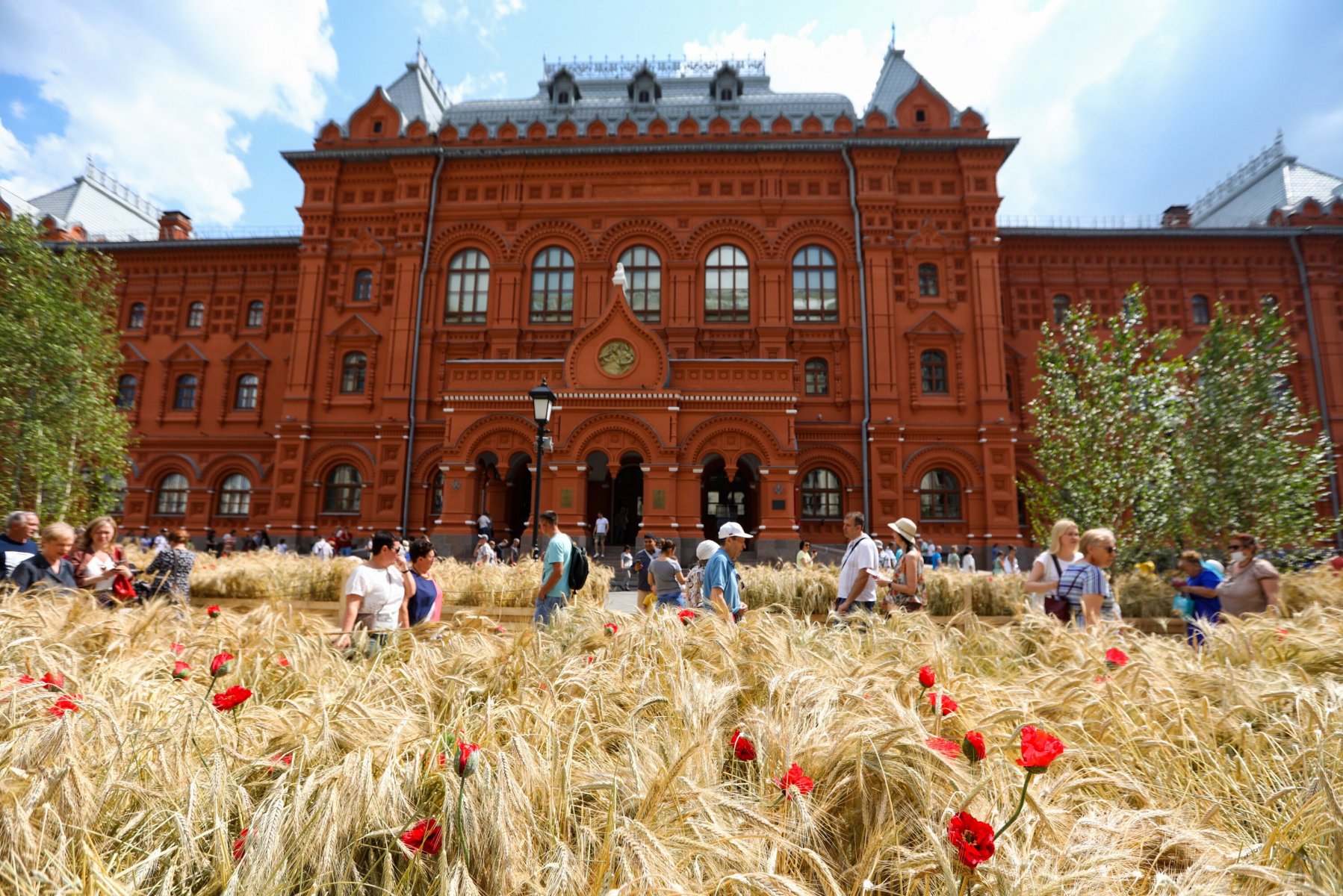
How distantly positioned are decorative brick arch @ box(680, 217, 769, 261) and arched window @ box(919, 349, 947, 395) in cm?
723

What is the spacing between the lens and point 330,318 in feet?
86.1

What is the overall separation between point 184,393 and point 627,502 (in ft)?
65.6

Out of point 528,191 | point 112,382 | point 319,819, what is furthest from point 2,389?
point 319,819

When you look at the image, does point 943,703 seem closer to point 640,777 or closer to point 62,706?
point 640,777

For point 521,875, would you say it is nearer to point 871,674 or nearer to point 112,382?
point 871,674

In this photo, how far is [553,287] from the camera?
26.1 m

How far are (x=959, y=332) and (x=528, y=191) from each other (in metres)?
17.7

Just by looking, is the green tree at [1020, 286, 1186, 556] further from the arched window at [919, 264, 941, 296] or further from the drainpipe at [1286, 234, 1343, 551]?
the drainpipe at [1286, 234, 1343, 551]

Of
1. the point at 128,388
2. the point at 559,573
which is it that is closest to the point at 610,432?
the point at 559,573

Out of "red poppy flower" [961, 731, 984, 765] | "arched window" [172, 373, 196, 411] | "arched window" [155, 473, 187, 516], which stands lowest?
"red poppy flower" [961, 731, 984, 765]

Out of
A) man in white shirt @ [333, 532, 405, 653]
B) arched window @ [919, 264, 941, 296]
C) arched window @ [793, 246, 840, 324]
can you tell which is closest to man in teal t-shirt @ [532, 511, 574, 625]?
man in white shirt @ [333, 532, 405, 653]

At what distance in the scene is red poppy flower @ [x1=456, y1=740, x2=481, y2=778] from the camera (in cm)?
168

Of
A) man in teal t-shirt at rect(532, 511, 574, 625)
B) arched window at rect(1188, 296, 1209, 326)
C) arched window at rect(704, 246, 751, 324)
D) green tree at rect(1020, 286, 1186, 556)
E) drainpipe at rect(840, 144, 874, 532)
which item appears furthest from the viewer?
arched window at rect(1188, 296, 1209, 326)

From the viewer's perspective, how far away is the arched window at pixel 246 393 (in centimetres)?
2802
